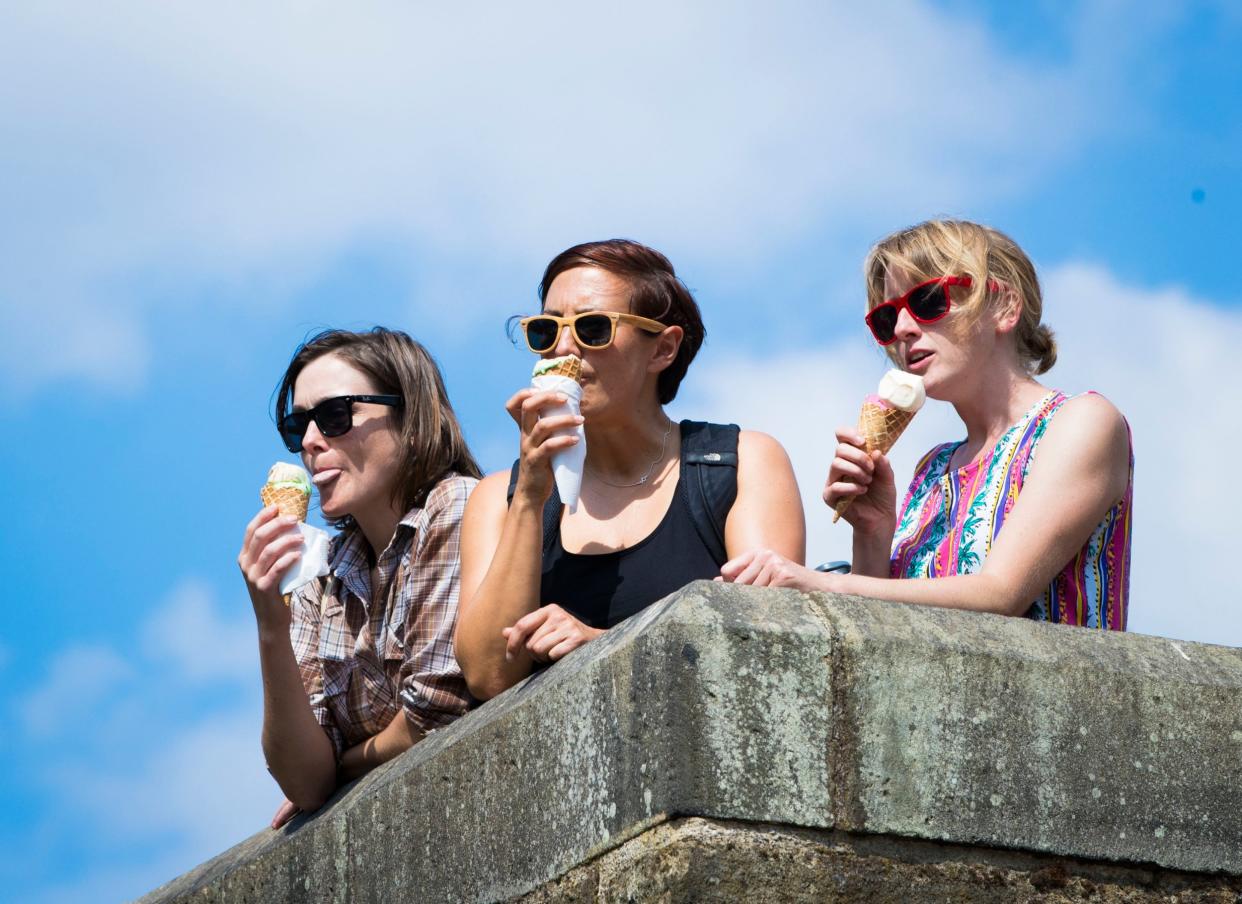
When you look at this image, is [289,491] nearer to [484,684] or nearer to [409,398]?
[409,398]

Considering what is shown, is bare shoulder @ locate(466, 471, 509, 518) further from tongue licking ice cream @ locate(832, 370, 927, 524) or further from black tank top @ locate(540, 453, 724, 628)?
tongue licking ice cream @ locate(832, 370, 927, 524)

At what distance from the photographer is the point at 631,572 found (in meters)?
4.57

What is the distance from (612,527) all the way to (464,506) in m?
0.70

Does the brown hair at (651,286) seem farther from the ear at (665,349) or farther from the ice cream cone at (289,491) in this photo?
the ice cream cone at (289,491)

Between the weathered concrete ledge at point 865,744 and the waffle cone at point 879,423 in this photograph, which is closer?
the weathered concrete ledge at point 865,744

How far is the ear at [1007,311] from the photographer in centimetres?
468

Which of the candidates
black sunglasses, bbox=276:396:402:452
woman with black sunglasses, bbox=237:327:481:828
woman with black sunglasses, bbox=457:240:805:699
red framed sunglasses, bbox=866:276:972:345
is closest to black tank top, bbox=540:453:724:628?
woman with black sunglasses, bbox=457:240:805:699

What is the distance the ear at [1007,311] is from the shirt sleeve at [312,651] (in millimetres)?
2204

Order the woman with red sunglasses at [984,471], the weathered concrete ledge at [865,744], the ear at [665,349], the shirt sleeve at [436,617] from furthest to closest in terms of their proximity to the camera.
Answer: the ear at [665,349]
the shirt sleeve at [436,617]
the woman with red sunglasses at [984,471]
the weathered concrete ledge at [865,744]

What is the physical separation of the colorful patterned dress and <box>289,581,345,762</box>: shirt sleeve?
173 cm

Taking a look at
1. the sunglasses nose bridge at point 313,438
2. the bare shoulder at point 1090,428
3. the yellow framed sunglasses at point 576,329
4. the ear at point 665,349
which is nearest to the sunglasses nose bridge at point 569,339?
the yellow framed sunglasses at point 576,329

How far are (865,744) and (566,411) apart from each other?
159 centimetres

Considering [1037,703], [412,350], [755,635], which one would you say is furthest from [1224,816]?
[412,350]

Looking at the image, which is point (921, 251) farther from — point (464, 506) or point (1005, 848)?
point (1005, 848)
